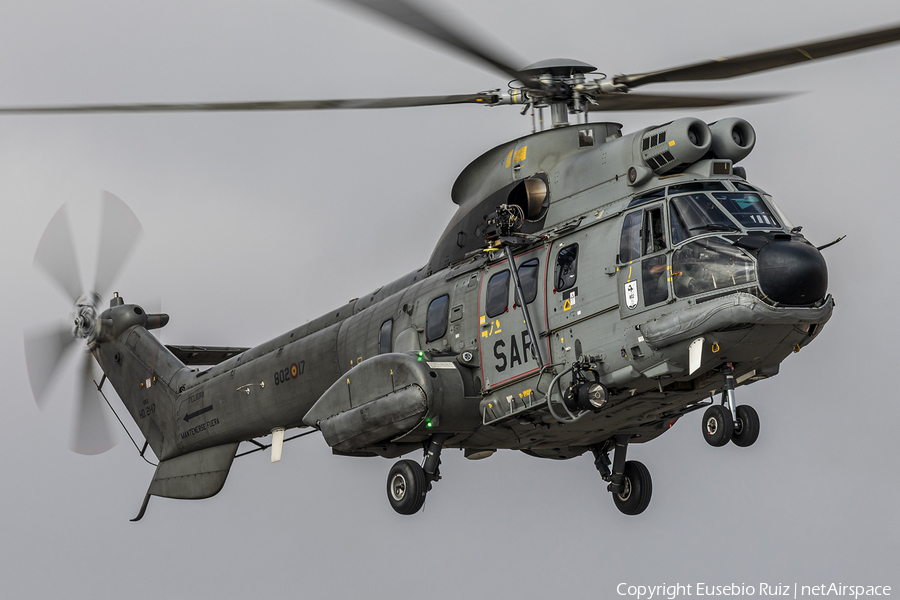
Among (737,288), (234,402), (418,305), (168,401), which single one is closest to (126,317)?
(168,401)

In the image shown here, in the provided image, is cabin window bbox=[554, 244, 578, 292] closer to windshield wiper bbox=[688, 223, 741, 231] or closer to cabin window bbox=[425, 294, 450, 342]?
windshield wiper bbox=[688, 223, 741, 231]

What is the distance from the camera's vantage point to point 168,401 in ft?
68.8

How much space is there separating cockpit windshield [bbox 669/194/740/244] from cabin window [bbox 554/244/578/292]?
1410 mm

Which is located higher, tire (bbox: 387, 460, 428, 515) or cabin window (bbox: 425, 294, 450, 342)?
cabin window (bbox: 425, 294, 450, 342)

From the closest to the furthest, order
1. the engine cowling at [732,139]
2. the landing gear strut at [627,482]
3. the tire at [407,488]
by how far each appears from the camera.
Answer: the engine cowling at [732,139], the tire at [407,488], the landing gear strut at [627,482]

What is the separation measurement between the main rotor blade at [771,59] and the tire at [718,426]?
3695 millimetres

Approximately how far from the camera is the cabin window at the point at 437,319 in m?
15.0

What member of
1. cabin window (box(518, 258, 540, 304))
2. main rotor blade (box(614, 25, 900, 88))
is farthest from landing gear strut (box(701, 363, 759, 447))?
main rotor blade (box(614, 25, 900, 88))

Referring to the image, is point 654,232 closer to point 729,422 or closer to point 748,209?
point 748,209

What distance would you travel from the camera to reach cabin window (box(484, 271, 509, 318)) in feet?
46.6

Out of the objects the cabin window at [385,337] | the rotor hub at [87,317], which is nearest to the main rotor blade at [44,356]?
the rotor hub at [87,317]

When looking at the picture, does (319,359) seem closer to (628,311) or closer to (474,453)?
(474,453)

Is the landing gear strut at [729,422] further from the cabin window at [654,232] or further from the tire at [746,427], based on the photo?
the cabin window at [654,232]

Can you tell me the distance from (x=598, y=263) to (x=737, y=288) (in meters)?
1.84
